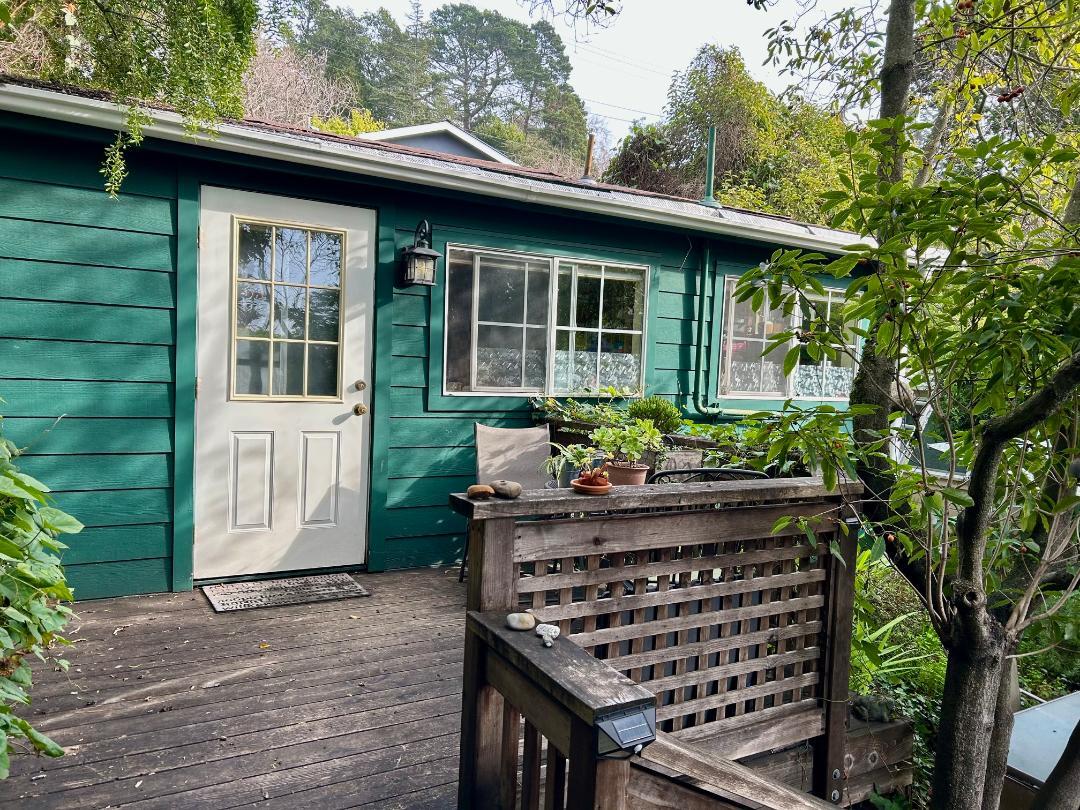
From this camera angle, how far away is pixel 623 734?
1223mm

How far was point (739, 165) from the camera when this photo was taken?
14.5 meters

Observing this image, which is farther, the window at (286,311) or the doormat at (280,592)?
the window at (286,311)

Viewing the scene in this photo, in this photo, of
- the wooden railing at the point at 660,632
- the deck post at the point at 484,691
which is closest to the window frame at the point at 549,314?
the wooden railing at the point at 660,632

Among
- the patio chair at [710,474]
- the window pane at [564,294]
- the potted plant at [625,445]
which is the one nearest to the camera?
the patio chair at [710,474]

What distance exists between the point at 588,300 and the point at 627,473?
1.62 m

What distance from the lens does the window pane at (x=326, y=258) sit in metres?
3.96

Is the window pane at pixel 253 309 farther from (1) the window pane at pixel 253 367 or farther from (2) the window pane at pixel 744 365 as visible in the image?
(2) the window pane at pixel 744 365

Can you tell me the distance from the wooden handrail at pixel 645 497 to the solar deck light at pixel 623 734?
0.55 metres

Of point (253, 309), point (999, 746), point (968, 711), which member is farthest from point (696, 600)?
point (253, 309)

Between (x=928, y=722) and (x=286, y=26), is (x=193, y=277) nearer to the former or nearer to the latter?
(x=286, y=26)

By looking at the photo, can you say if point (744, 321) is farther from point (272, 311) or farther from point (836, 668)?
point (836, 668)

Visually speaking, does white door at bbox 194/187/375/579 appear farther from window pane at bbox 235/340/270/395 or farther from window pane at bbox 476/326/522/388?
window pane at bbox 476/326/522/388

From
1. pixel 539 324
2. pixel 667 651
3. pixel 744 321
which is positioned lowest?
pixel 667 651

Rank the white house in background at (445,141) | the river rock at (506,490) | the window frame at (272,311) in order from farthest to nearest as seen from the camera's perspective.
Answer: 1. the white house in background at (445,141)
2. the window frame at (272,311)
3. the river rock at (506,490)
